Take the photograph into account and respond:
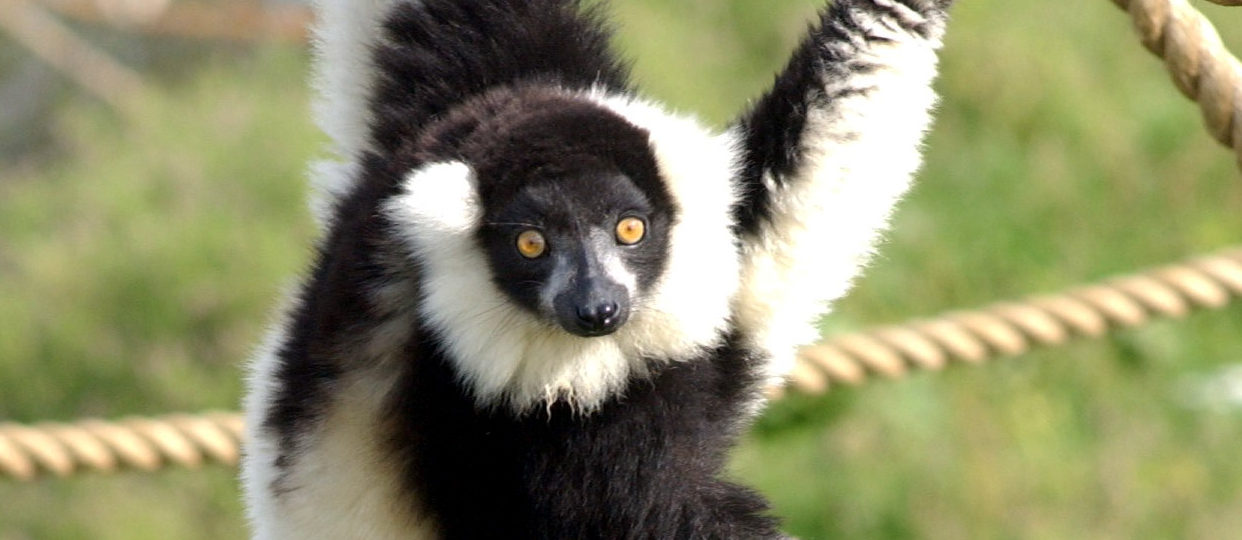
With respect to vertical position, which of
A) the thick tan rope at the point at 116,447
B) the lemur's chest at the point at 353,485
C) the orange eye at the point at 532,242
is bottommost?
the thick tan rope at the point at 116,447

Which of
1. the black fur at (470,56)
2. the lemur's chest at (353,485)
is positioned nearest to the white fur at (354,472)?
the lemur's chest at (353,485)

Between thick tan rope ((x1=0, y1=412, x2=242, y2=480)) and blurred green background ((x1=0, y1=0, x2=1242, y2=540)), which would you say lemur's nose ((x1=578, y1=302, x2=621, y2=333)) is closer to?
thick tan rope ((x1=0, y1=412, x2=242, y2=480))

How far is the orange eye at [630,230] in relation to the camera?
3.20 m

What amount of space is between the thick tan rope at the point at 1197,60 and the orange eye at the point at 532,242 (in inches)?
45.7

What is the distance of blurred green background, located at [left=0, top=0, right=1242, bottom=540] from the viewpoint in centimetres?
623

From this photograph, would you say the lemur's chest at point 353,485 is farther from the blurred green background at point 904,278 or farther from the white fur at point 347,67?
the blurred green background at point 904,278

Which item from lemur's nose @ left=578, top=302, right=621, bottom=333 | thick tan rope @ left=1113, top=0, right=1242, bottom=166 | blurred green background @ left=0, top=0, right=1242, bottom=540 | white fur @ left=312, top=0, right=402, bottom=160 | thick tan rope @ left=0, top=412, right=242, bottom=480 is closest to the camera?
thick tan rope @ left=1113, top=0, right=1242, bottom=166

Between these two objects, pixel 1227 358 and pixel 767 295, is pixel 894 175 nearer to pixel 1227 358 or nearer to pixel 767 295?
pixel 767 295

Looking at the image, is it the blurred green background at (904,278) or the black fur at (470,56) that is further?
the blurred green background at (904,278)

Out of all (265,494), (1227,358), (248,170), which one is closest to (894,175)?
(265,494)

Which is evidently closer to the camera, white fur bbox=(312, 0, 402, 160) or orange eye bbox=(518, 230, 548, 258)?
orange eye bbox=(518, 230, 548, 258)

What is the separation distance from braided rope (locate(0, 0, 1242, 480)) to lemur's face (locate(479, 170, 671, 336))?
1.69 m

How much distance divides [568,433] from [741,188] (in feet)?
1.96

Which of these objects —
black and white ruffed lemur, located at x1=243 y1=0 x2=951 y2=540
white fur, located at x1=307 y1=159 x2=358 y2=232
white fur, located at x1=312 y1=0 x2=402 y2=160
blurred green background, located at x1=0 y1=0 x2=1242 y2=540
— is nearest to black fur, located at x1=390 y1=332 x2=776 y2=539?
black and white ruffed lemur, located at x1=243 y1=0 x2=951 y2=540
